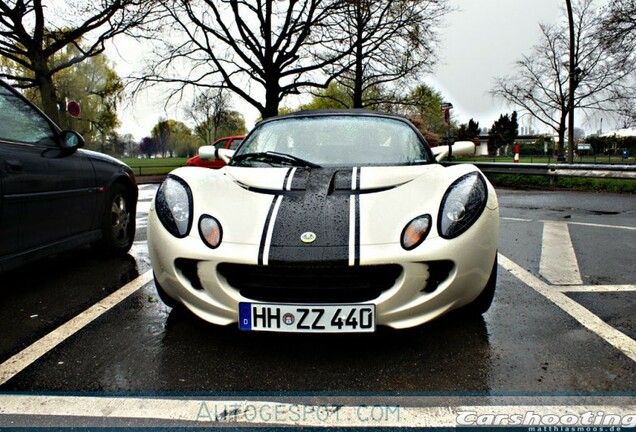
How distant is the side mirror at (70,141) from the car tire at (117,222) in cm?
71

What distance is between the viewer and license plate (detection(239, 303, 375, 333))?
2.14 m

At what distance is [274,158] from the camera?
3.22m

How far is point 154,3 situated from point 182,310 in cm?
1616

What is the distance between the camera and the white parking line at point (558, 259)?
3869 millimetres

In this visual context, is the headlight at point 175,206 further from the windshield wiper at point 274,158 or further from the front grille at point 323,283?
the windshield wiper at point 274,158

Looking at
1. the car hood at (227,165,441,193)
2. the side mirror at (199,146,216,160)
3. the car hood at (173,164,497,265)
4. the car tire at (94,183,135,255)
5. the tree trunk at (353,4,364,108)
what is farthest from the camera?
the tree trunk at (353,4,364,108)

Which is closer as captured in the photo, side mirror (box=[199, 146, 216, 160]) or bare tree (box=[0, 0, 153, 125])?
side mirror (box=[199, 146, 216, 160])

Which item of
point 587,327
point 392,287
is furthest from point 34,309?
point 587,327

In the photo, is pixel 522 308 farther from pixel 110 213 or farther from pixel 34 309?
pixel 110 213

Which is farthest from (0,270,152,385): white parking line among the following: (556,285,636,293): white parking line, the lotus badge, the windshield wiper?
(556,285,636,293): white parking line

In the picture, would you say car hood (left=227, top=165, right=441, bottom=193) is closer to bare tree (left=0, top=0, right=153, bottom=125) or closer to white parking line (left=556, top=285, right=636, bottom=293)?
white parking line (left=556, top=285, right=636, bottom=293)

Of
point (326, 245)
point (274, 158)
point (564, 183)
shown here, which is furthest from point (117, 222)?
point (564, 183)

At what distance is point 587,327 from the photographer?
2758 millimetres

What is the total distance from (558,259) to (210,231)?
3614mm
